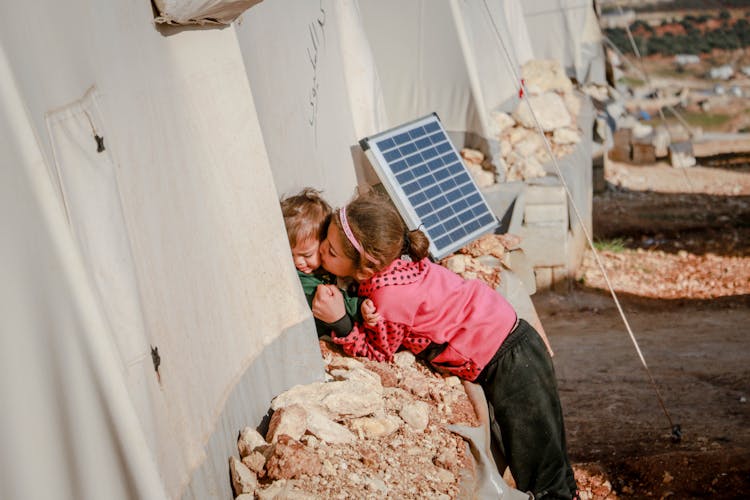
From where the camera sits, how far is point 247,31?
4.22 m

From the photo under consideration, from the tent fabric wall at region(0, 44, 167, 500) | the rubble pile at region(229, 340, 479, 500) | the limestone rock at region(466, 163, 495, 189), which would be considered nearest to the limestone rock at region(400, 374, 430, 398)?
the rubble pile at region(229, 340, 479, 500)

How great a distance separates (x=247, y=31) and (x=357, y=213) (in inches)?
41.9

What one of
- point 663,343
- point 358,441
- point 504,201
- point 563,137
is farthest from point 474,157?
Answer: point 358,441

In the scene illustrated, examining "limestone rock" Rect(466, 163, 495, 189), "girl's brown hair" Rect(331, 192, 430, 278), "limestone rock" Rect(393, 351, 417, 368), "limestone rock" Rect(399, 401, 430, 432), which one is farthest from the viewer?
"limestone rock" Rect(466, 163, 495, 189)

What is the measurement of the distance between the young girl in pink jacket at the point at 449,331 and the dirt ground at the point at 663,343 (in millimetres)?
1370

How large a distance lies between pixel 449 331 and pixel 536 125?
4271mm

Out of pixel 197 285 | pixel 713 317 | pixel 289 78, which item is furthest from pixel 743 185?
pixel 197 285

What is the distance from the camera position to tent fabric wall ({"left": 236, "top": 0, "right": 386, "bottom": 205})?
4.38 m

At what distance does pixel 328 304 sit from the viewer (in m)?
3.93

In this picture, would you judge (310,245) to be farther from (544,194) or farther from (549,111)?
(549,111)

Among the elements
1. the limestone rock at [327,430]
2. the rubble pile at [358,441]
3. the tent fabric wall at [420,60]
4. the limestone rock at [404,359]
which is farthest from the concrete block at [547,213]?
the limestone rock at [327,430]

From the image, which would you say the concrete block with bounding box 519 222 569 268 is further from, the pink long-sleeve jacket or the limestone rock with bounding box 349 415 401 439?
the limestone rock with bounding box 349 415 401 439

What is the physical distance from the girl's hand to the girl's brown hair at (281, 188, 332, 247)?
0.26 meters

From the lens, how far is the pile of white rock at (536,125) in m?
8.42
